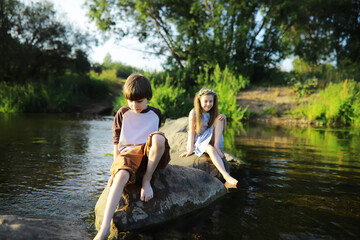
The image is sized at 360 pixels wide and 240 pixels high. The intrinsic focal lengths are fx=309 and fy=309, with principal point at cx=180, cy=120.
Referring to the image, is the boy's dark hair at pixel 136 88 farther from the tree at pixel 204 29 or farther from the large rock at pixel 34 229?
the tree at pixel 204 29

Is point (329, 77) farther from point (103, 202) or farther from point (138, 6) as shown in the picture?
point (103, 202)

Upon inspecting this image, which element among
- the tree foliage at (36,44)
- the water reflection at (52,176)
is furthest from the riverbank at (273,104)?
the tree foliage at (36,44)

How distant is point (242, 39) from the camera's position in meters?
19.0

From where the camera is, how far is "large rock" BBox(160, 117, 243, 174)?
15.1ft

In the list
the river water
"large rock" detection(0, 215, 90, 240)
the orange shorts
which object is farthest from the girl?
"large rock" detection(0, 215, 90, 240)

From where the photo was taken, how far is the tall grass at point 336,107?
13.3 m

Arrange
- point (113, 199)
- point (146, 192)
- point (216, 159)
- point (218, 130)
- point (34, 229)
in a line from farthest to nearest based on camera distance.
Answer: point (218, 130), point (216, 159), point (146, 192), point (113, 199), point (34, 229)

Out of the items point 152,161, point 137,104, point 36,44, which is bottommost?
point 152,161

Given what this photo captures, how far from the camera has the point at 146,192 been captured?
9.76 feet

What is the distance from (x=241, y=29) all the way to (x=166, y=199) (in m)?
16.7

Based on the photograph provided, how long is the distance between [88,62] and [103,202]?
966 inches

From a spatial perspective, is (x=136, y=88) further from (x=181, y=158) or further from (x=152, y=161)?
(x=181, y=158)

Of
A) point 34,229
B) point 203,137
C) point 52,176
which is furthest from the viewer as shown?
point 203,137

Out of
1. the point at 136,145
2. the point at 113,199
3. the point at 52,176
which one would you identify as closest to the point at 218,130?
the point at 136,145
